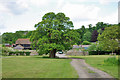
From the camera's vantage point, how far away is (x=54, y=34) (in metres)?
40.1

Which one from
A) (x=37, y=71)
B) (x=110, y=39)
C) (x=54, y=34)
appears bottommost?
(x=37, y=71)

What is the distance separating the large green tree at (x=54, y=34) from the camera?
134 ft

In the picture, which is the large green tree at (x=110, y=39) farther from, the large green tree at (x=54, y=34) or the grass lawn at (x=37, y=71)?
the grass lawn at (x=37, y=71)

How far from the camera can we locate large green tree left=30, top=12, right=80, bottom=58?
134 ft

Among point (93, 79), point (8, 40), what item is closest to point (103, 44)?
point (93, 79)

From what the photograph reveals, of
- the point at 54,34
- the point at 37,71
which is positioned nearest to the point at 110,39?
the point at 54,34

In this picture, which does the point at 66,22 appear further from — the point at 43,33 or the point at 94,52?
the point at 94,52

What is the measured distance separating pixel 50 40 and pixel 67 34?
16.2 feet

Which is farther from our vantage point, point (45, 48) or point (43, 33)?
point (43, 33)

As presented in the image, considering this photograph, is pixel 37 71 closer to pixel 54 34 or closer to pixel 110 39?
pixel 54 34

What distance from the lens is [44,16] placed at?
149ft

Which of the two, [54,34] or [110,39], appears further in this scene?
[110,39]

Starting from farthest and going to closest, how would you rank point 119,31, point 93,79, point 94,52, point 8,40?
point 8,40
point 94,52
point 119,31
point 93,79

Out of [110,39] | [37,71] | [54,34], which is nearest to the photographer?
[37,71]
